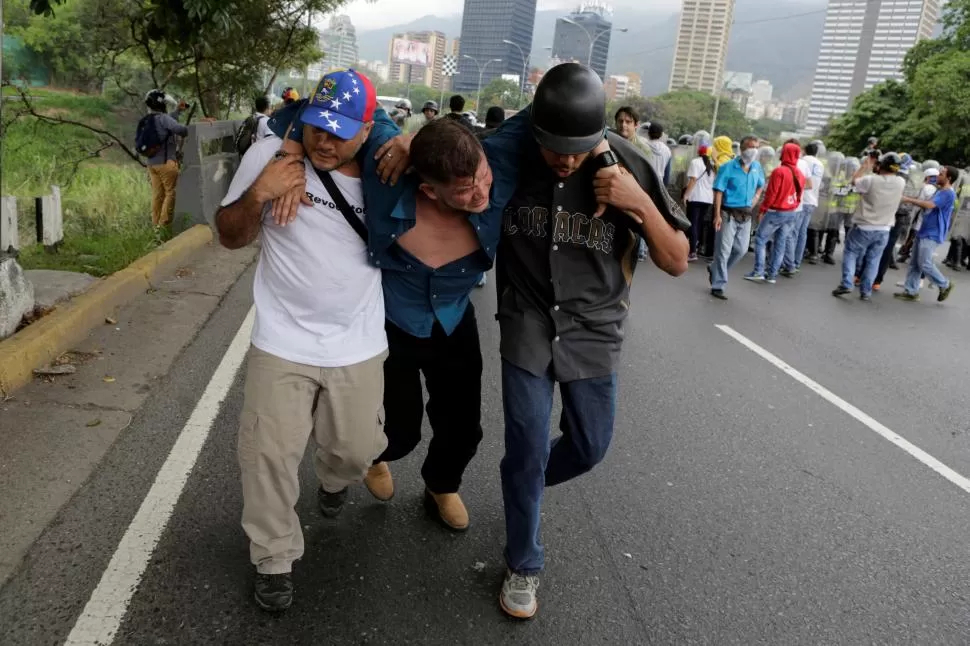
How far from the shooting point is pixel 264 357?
105 inches

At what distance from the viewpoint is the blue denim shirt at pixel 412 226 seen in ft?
8.81

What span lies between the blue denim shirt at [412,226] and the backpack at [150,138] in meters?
7.48

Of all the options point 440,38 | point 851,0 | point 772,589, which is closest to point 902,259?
point 772,589

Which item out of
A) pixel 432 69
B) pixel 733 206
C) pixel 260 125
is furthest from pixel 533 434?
pixel 432 69

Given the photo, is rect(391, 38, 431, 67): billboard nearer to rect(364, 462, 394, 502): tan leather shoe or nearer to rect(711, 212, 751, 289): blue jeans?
rect(711, 212, 751, 289): blue jeans

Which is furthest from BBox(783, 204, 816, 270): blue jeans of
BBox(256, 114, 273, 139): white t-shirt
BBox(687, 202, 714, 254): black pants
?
BBox(256, 114, 273, 139): white t-shirt

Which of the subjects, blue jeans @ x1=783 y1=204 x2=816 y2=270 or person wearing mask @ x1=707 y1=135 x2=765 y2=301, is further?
Result: blue jeans @ x1=783 y1=204 x2=816 y2=270

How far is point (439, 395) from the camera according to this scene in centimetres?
319

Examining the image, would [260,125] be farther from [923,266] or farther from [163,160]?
[923,266]

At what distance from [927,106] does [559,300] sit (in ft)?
137

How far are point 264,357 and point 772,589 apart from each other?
7.18 ft

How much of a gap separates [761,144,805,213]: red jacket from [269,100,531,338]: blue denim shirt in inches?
330

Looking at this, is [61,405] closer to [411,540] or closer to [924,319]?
[411,540]

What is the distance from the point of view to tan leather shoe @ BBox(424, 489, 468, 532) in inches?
132
